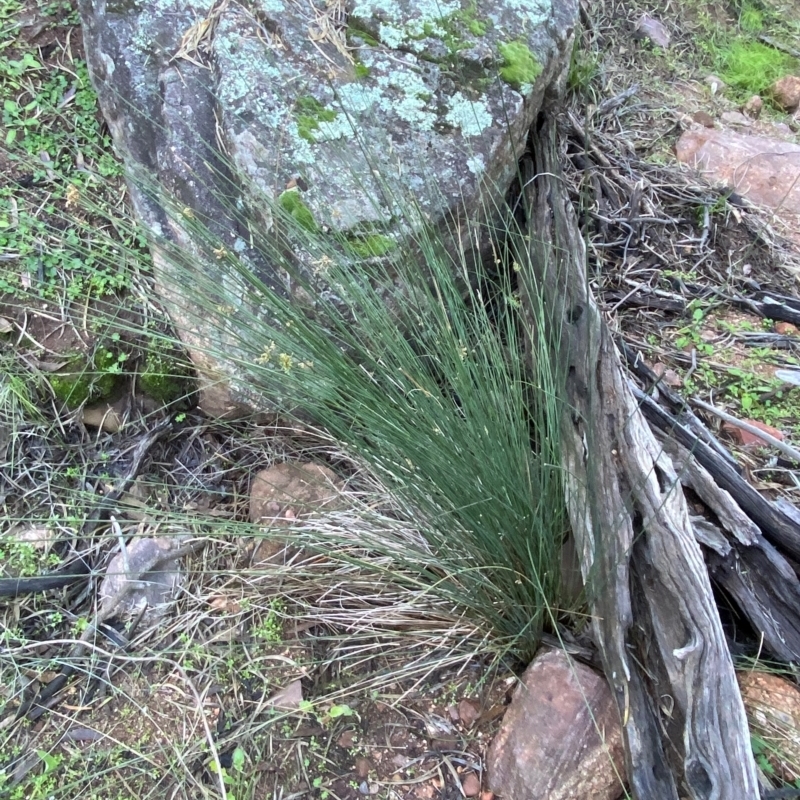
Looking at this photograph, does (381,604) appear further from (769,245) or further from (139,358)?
(769,245)

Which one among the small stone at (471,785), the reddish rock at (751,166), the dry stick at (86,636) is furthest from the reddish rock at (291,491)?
the reddish rock at (751,166)

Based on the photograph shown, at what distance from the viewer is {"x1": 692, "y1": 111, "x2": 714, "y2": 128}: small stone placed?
9.64 feet

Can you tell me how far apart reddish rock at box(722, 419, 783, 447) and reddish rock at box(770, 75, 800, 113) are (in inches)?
91.4

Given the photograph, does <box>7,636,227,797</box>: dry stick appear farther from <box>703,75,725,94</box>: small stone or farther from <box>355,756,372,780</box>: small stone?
<box>703,75,725,94</box>: small stone

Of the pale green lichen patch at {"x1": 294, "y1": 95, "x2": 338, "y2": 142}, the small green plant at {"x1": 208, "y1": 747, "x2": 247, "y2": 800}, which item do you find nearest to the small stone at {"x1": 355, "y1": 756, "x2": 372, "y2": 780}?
the small green plant at {"x1": 208, "y1": 747, "x2": 247, "y2": 800}

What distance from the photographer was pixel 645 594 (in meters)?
1.37

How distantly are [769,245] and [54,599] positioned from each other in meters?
2.50

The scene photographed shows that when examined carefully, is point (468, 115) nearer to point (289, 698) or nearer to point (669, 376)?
point (669, 376)

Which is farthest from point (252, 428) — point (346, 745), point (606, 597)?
point (606, 597)

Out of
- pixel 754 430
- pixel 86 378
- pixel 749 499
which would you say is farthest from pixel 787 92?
pixel 86 378

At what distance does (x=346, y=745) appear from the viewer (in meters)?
1.46

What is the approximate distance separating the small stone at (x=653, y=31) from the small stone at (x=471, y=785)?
3321 millimetres

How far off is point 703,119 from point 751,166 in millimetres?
431

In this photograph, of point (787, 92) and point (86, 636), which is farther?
point (787, 92)
